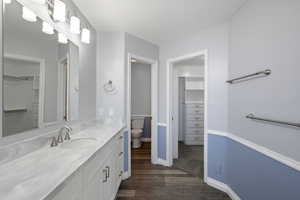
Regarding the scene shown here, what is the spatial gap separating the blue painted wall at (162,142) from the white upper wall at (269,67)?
4.23 ft

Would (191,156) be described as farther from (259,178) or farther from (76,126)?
(76,126)

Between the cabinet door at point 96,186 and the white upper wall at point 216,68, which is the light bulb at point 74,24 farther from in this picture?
the white upper wall at point 216,68

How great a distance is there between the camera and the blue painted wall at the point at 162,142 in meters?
3.11

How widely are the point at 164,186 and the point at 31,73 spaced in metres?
2.13

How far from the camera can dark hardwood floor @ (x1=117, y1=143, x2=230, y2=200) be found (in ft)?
7.01

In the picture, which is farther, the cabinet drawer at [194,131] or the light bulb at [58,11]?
the cabinet drawer at [194,131]

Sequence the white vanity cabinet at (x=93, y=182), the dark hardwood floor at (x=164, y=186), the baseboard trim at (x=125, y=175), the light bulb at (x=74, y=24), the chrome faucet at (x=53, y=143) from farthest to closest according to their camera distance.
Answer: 1. the baseboard trim at (x=125, y=175)
2. the dark hardwood floor at (x=164, y=186)
3. the light bulb at (x=74, y=24)
4. the chrome faucet at (x=53, y=143)
5. the white vanity cabinet at (x=93, y=182)

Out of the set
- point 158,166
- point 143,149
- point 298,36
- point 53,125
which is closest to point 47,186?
point 53,125

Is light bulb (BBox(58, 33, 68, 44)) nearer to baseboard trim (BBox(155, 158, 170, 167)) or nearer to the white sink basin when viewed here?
the white sink basin

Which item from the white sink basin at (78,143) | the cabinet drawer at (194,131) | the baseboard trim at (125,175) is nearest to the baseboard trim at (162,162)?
the baseboard trim at (125,175)

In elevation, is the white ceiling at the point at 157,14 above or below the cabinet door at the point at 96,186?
above

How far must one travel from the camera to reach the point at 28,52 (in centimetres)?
127

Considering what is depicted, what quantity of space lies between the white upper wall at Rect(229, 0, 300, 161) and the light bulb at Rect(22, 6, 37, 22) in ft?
6.47

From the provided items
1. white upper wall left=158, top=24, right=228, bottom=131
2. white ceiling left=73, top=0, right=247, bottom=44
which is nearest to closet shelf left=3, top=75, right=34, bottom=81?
white ceiling left=73, top=0, right=247, bottom=44
